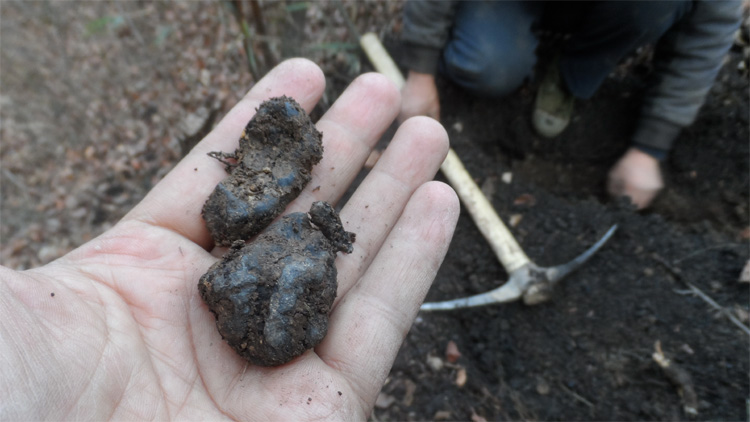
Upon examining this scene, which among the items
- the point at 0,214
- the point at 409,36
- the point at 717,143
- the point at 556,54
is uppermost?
the point at 409,36

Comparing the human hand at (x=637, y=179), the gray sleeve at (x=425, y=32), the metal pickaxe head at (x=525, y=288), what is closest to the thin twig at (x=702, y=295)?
the metal pickaxe head at (x=525, y=288)

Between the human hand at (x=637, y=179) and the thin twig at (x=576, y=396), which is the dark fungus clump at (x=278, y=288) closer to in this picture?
the thin twig at (x=576, y=396)

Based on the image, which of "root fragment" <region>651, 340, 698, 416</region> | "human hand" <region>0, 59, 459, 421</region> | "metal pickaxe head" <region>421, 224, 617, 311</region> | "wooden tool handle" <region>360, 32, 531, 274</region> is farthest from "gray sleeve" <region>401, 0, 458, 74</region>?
"root fragment" <region>651, 340, 698, 416</region>

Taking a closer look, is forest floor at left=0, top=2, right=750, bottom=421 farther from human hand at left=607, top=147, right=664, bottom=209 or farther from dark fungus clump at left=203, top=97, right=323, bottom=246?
dark fungus clump at left=203, top=97, right=323, bottom=246

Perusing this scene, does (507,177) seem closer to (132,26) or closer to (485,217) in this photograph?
(485,217)

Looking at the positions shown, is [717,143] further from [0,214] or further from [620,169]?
[0,214]

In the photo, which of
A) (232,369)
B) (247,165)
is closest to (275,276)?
(232,369)
